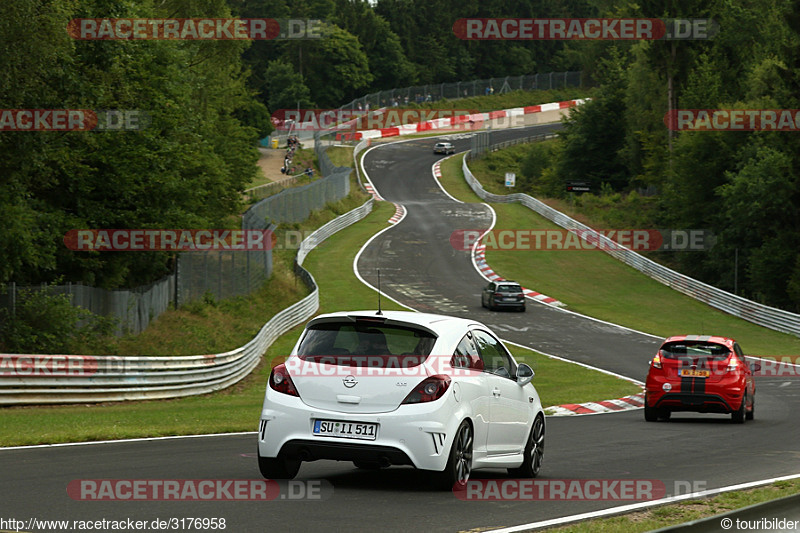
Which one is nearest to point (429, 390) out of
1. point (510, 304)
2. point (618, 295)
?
point (510, 304)

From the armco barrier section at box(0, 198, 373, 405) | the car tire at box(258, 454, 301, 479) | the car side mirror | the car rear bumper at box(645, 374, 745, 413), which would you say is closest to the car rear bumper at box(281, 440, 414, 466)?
the car tire at box(258, 454, 301, 479)

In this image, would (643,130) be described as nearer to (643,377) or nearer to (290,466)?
(643,377)

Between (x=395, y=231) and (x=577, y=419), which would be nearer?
(x=577, y=419)

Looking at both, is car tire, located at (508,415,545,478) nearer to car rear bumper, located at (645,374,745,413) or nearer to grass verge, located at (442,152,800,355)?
car rear bumper, located at (645,374,745,413)

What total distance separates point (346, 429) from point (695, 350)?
37.0 ft

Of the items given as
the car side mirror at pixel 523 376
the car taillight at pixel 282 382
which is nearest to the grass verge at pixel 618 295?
the car side mirror at pixel 523 376

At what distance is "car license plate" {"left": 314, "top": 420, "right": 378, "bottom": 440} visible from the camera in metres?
9.04

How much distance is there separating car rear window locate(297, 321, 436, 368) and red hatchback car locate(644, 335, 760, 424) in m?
10.2

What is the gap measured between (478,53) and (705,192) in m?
108

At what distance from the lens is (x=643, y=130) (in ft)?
263

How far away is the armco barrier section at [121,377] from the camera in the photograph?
20.0 meters

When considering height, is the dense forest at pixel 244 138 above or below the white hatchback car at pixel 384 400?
above

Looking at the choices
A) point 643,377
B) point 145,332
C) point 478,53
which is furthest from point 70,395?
point 478,53

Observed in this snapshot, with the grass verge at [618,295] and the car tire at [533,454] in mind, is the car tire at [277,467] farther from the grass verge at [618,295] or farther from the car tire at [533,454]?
the grass verge at [618,295]
